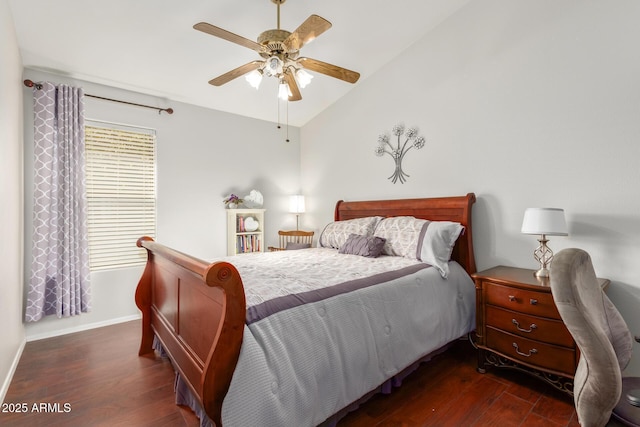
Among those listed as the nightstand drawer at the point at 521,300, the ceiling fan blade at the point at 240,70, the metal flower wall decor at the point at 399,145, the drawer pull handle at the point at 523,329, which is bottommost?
the drawer pull handle at the point at 523,329

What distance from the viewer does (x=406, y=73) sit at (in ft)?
11.0

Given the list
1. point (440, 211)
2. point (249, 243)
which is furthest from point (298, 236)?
point (440, 211)

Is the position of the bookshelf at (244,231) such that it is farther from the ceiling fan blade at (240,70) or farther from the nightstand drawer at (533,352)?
the nightstand drawer at (533,352)

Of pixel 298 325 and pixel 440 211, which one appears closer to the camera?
pixel 298 325

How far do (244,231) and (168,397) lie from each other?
239cm

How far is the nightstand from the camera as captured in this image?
188 cm

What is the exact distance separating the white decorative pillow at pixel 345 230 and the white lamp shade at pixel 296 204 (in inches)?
44.1

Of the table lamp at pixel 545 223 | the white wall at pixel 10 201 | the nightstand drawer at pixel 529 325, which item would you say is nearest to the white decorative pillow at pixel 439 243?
the nightstand drawer at pixel 529 325

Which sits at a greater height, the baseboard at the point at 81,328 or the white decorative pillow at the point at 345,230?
the white decorative pillow at the point at 345,230

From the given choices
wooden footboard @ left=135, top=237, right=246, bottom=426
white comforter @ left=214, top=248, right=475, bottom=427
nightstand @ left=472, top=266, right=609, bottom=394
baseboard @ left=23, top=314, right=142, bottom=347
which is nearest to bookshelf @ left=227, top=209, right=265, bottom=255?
baseboard @ left=23, top=314, right=142, bottom=347

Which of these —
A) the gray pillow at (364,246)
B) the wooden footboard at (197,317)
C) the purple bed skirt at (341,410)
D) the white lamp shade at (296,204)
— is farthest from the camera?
the white lamp shade at (296,204)

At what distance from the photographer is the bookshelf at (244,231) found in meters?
4.05

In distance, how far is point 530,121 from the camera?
7.94ft

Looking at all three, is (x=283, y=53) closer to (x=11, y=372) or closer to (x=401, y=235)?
(x=401, y=235)
